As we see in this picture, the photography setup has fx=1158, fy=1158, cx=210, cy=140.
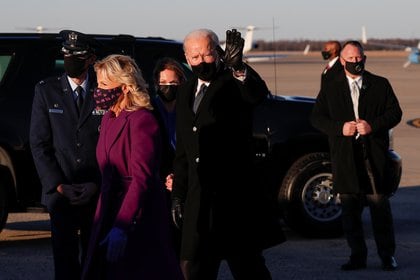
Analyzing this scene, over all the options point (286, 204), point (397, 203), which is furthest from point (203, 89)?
point (397, 203)

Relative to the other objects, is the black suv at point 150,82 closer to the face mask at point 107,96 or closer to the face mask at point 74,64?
the face mask at point 74,64

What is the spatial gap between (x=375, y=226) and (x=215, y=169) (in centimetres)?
313

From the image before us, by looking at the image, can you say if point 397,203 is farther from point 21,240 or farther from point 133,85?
point 133,85

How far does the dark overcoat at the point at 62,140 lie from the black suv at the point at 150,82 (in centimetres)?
294

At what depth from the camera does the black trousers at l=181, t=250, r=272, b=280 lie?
19.9 ft

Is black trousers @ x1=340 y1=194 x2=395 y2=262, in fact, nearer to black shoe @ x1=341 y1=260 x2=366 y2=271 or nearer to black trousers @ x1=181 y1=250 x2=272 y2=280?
black shoe @ x1=341 y1=260 x2=366 y2=271

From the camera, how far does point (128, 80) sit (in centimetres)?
545

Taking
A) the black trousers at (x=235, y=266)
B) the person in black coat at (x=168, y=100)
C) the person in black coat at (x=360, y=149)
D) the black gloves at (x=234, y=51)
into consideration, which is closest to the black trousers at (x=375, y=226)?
the person in black coat at (x=360, y=149)

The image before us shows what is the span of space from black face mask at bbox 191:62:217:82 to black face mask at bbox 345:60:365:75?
293cm

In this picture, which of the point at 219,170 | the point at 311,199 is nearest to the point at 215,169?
the point at 219,170

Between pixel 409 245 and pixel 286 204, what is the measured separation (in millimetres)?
1128

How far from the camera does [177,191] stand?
6184mm

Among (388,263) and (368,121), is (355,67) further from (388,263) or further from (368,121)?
(388,263)

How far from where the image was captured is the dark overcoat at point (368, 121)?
28.5 feet
